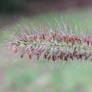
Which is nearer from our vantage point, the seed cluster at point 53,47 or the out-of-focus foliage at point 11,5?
the seed cluster at point 53,47

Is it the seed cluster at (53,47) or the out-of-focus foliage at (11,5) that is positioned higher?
the out-of-focus foliage at (11,5)

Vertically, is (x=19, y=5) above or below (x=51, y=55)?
above

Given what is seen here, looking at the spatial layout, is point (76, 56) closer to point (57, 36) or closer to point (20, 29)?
point (57, 36)

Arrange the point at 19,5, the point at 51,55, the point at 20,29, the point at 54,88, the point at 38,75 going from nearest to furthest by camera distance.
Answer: the point at 51,55, the point at 20,29, the point at 54,88, the point at 38,75, the point at 19,5

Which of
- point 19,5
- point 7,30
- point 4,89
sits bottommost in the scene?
point 4,89

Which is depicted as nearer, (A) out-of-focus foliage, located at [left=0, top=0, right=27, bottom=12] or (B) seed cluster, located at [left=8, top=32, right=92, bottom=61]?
(B) seed cluster, located at [left=8, top=32, right=92, bottom=61]

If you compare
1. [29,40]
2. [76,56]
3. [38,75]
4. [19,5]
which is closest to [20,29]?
[29,40]

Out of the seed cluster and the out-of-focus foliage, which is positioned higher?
the out-of-focus foliage

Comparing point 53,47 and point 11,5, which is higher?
point 11,5
